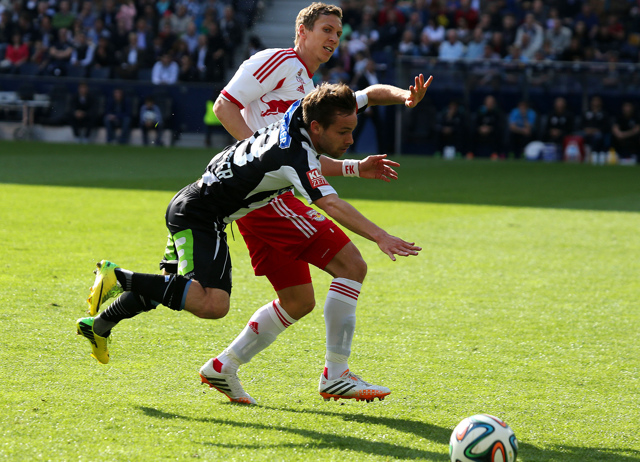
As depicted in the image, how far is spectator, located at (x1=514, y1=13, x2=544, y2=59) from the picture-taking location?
72.8ft

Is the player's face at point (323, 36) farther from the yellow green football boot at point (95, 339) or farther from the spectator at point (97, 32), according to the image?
the spectator at point (97, 32)

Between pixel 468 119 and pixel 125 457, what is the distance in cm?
1848

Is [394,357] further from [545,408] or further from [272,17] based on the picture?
[272,17]

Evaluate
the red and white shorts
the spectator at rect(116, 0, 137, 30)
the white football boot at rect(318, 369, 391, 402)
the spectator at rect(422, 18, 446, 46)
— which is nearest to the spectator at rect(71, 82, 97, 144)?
the spectator at rect(116, 0, 137, 30)

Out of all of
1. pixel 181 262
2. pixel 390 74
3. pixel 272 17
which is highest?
pixel 272 17

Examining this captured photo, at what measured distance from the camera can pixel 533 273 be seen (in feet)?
26.3

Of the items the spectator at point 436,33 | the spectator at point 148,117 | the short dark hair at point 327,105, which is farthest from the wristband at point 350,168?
the spectator at point 436,33

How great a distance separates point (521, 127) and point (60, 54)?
13018 millimetres

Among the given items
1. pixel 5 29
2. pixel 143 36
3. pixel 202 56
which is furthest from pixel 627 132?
pixel 5 29

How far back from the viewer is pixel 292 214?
449 centimetres

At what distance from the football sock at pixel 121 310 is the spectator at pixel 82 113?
18.9m

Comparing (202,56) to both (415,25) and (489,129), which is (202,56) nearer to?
(415,25)

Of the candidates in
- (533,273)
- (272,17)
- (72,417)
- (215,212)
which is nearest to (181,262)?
(215,212)

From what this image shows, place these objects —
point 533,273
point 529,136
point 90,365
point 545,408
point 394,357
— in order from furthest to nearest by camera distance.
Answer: point 529,136 → point 533,273 → point 394,357 → point 90,365 → point 545,408
